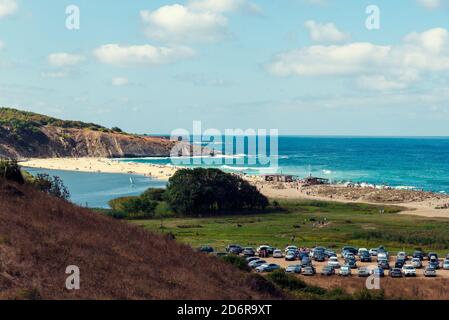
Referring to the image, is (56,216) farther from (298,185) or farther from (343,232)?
(298,185)

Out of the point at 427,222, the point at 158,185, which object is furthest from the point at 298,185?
the point at 427,222

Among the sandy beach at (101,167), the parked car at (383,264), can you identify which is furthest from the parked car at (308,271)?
the sandy beach at (101,167)

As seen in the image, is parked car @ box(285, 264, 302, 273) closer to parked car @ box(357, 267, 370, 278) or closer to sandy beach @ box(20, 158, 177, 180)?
parked car @ box(357, 267, 370, 278)

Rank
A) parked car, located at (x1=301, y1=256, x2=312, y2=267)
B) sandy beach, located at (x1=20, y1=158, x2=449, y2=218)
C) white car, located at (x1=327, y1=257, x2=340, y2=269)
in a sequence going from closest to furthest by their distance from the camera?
white car, located at (x1=327, y1=257, x2=340, y2=269) → parked car, located at (x1=301, y1=256, x2=312, y2=267) → sandy beach, located at (x1=20, y1=158, x2=449, y2=218)

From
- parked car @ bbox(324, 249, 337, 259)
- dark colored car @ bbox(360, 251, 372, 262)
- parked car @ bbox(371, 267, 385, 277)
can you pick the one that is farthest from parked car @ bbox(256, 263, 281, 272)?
dark colored car @ bbox(360, 251, 372, 262)

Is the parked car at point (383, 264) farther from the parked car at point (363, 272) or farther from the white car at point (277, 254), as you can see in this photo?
the white car at point (277, 254)

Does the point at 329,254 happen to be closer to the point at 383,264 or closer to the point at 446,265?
the point at 383,264
